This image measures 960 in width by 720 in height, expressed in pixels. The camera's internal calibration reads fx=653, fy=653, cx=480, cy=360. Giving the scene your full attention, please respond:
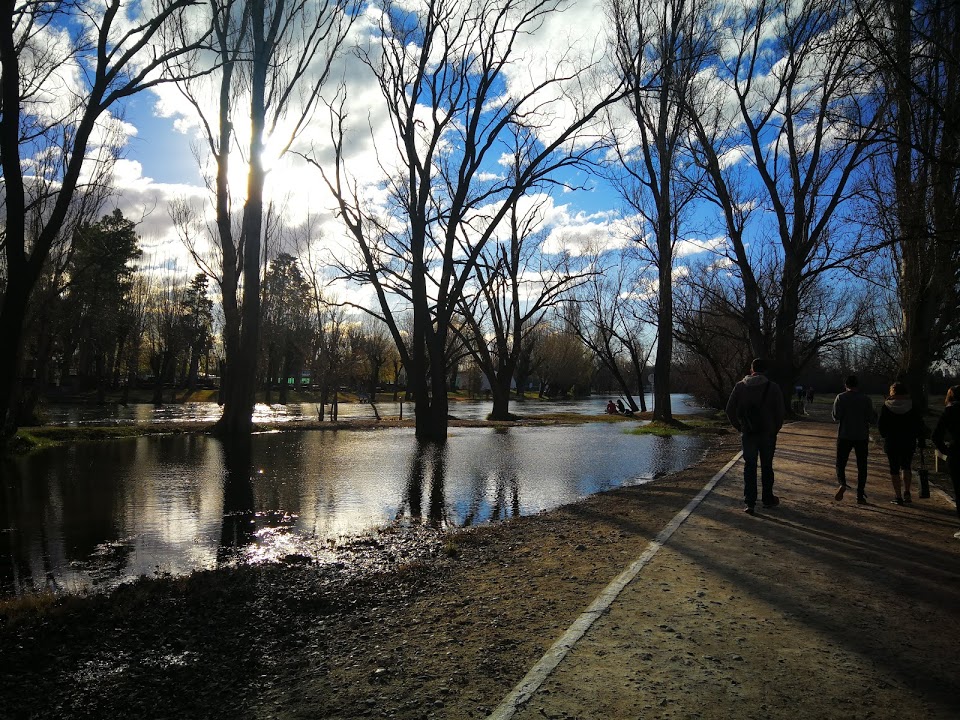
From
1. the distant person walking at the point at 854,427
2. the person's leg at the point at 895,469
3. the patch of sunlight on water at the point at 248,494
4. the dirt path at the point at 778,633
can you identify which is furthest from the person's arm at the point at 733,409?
the patch of sunlight on water at the point at 248,494

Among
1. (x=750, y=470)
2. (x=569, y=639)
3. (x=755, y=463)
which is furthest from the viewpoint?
(x=755, y=463)

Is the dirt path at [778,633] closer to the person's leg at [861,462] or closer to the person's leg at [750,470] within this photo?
the person's leg at [750,470]

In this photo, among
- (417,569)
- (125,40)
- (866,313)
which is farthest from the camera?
(866,313)

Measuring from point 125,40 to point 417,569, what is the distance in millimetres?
8907

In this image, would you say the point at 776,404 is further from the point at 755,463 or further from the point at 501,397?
the point at 501,397

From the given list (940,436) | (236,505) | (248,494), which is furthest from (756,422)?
(248,494)

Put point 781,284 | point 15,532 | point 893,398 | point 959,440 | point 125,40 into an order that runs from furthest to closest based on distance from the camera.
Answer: point 781,284 → point 125,40 → point 893,398 → point 15,532 → point 959,440

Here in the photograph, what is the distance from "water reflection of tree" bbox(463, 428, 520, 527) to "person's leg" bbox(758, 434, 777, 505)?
3213 mm

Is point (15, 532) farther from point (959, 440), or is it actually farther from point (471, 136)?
point (471, 136)

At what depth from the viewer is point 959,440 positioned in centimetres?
708

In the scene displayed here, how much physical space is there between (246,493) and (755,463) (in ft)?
24.7

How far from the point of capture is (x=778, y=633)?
160 inches

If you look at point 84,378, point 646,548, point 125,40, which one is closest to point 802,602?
point 646,548

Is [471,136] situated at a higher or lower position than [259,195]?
higher
